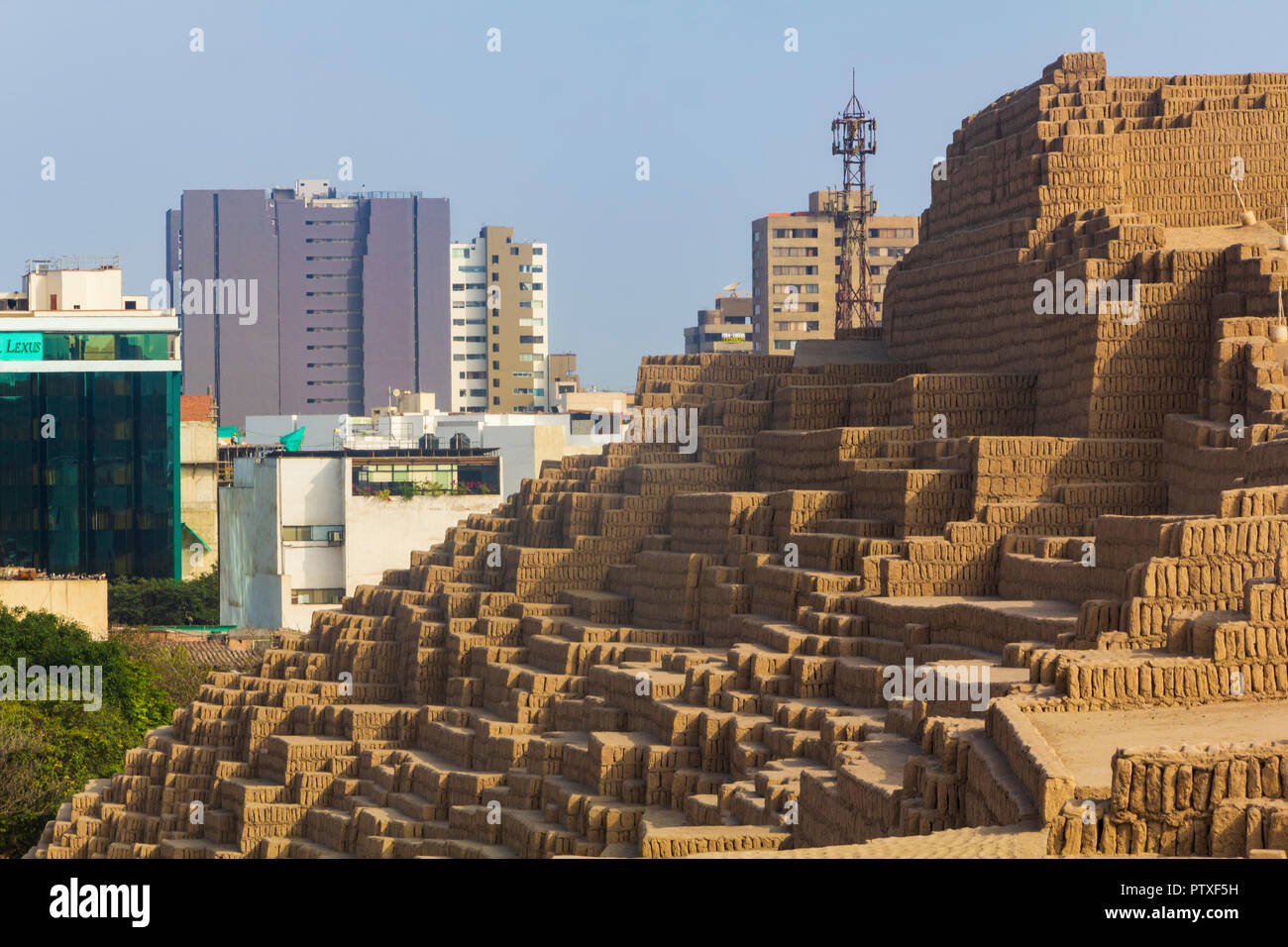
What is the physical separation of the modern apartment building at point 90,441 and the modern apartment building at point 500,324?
3020 inches

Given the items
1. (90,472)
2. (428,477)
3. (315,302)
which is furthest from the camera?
(315,302)

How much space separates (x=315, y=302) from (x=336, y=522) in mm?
85709

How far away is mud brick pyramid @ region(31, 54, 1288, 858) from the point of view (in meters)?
25.2

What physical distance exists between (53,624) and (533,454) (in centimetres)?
3076

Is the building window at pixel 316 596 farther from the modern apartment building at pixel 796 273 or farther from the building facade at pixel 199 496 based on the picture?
the modern apartment building at pixel 796 273

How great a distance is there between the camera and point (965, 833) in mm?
20734

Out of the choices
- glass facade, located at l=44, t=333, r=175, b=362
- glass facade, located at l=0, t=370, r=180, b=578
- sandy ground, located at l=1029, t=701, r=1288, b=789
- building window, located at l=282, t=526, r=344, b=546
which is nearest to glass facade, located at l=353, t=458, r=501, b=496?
building window, located at l=282, t=526, r=344, b=546

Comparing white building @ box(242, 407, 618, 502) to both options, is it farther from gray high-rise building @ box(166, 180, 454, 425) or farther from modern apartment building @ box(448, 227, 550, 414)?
modern apartment building @ box(448, 227, 550, 414)

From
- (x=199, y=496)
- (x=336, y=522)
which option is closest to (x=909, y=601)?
(x=336, y=522)

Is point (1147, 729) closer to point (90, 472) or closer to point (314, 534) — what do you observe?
point (314, 534)

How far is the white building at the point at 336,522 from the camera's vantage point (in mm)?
83750

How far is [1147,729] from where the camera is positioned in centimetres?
2395

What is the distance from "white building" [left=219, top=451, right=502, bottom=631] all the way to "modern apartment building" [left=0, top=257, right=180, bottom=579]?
7097 millimetres
